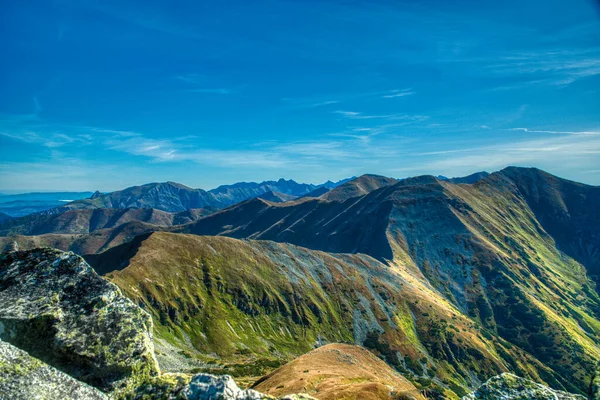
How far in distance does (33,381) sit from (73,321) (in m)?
3.19

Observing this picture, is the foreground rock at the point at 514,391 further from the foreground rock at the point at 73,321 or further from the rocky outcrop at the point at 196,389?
the foreground rock at the point at 73,321

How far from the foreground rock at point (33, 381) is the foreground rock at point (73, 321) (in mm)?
1028

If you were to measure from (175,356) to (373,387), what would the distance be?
343ft

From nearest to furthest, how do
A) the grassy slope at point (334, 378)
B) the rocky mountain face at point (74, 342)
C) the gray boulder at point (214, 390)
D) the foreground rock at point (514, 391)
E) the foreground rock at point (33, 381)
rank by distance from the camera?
1. the gray boulder at point (214, 390)
2. the foreground rock at point (33, 381)
3. the rocky mountain face at point (74, 342)
4. the foreground rock at point (514, 391)
5. the grassy slope at point (334, 378)

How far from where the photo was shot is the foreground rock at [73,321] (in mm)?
13883

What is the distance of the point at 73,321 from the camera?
14.9 meters

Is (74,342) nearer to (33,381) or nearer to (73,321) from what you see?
(73,321)

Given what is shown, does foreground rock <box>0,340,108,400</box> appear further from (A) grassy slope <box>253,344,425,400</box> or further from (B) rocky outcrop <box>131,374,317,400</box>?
(A) grassy slope <box>253,344,425,400</box>

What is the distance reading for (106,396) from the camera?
1281 centimetres

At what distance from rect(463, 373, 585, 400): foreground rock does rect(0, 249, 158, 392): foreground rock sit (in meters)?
13.6

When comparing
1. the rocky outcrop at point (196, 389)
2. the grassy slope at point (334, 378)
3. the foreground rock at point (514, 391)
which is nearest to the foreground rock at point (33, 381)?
the rocky outcrop at point (196, 389)

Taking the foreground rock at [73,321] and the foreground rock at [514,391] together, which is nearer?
the foreground rock at [514,391]

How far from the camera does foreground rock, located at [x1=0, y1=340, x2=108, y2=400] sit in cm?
1135

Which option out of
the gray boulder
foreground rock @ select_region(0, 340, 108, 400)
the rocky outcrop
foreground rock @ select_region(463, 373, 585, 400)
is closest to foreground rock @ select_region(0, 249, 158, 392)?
foreground rock @ select_region(0, 340, 108, 400)
